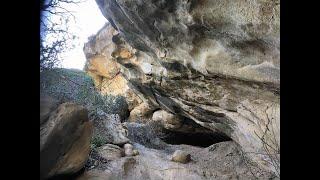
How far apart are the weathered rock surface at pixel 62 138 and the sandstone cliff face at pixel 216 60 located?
173 centimetres

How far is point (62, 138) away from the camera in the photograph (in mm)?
3963

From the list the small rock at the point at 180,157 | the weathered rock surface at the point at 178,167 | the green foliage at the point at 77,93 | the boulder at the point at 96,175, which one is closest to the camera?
the green foliage at the point at 77,93

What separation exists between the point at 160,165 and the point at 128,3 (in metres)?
2.74

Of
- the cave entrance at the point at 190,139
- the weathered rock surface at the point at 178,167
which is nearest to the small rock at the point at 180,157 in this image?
the weathered rock surface at the point at 178,167

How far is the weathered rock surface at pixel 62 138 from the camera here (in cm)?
367

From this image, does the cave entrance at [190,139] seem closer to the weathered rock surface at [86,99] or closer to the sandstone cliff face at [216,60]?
the sandstone cliff face at [216,60]

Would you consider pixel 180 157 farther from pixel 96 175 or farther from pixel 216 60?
pixel 216 60

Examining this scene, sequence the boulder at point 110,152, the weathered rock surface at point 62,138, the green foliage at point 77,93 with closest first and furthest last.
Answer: the weathered rock surface at point 62,138, the green foliage at point 77,93, the boulder at point 110,152

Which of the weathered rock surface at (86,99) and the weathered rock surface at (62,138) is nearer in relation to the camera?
the weathered rock surface at (62,138)

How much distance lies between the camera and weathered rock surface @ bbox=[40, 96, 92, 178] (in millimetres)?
3666

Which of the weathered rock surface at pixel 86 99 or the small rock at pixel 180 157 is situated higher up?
the weathered rock surface at pixel 86 99

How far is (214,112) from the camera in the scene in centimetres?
607

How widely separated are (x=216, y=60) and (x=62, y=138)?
2.20 meters

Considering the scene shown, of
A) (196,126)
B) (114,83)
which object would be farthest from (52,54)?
(114,83)
